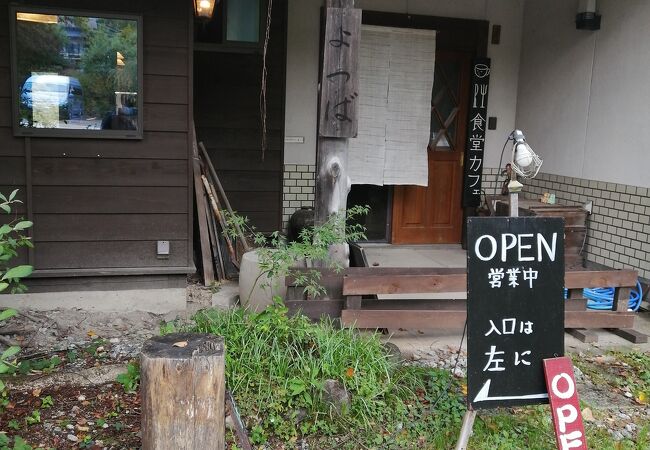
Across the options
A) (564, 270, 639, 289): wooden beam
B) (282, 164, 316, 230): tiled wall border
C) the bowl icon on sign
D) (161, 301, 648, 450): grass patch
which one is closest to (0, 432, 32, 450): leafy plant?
(161, 301, 648, 450): grass patch

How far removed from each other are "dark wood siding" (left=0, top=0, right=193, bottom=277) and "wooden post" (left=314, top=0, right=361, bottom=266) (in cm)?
149

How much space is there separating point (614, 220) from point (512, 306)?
3957mm

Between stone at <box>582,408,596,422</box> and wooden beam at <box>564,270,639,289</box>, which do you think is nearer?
stone at <box>582,408,596,422</box>

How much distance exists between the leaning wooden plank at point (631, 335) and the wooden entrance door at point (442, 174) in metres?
3.17

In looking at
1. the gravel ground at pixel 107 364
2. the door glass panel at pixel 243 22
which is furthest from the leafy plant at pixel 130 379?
the door glass panel at pixel 243 22

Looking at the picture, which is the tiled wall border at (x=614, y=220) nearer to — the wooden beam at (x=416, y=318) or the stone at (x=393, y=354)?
the wooden beam at (x=416, y=318)

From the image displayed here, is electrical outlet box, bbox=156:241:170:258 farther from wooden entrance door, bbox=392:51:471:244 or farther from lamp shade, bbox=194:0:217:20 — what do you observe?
wooden entrance door, bbox=392:51:471:244

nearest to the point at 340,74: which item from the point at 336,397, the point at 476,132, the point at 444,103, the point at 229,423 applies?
the point at 336,397

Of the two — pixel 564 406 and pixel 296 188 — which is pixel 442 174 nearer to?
pixel 296 188

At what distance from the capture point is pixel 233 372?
361 cm

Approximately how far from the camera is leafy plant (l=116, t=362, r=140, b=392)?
372cm

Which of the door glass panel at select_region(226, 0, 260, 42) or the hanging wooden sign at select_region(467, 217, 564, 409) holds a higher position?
the door glass panel at select_region(226, 0, 260, 42)

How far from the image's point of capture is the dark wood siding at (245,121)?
23.0ft

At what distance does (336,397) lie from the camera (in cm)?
356
